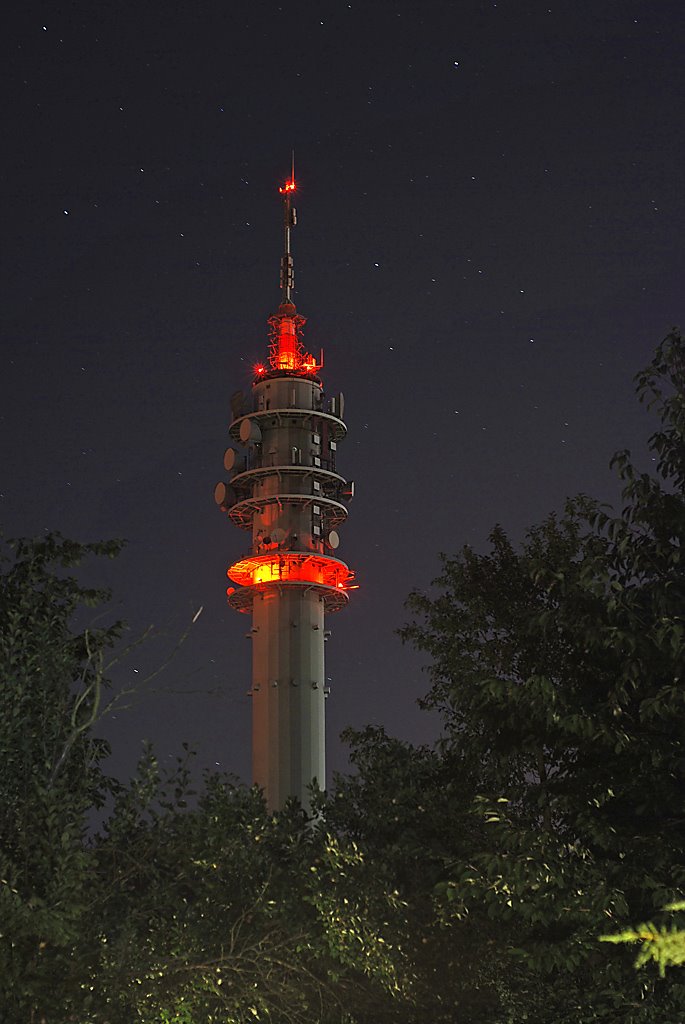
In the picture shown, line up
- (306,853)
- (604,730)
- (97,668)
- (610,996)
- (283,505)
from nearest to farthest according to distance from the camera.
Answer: (97,668)
(604,730)
(610,996)
(306,853)
(283,505)

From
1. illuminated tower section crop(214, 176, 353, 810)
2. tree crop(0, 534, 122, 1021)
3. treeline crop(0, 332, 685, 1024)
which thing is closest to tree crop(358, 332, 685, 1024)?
treeline crop(0, 332, 685, 1024)

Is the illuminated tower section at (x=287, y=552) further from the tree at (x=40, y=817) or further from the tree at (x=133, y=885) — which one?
the tree at (x=40, y=817)

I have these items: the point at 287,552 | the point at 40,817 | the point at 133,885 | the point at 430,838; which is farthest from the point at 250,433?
the point at 40,817

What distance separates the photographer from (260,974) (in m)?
14.8

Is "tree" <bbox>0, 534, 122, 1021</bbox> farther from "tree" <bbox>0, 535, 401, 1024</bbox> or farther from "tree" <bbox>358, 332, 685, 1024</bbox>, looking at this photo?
"tree" <bbox>358, 332, 685, 1024</bbox>

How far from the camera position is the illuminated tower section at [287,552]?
52.6m

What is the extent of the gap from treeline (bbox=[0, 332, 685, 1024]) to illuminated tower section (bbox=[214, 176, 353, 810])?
3223 cm

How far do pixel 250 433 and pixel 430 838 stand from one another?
3756 centimetres

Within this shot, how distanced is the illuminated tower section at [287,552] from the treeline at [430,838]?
32.2 m

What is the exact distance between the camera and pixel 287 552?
53250mm

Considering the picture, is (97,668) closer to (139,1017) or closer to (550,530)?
(139,1017)

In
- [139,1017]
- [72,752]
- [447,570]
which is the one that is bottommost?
[139,1017]

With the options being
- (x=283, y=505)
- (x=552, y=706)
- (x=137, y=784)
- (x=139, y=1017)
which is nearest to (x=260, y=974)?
(x=139, y=1017)

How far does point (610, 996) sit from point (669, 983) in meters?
0.90
